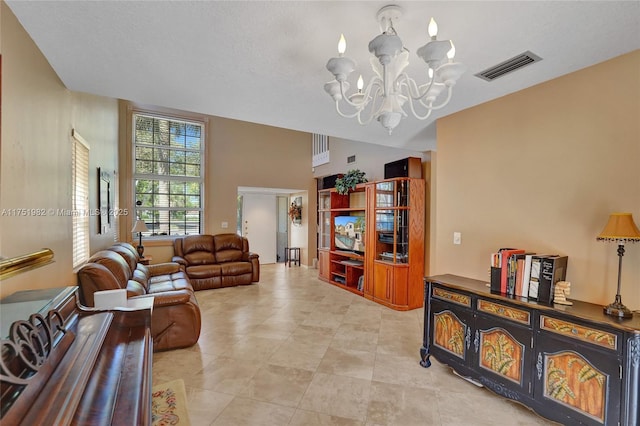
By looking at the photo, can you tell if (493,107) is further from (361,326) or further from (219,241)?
(219,241)

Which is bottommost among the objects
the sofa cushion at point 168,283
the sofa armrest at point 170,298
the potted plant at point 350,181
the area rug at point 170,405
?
the area rug at point 170,405

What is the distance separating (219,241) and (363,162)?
3.52 meters

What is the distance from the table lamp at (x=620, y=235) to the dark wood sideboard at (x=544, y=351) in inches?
2.4

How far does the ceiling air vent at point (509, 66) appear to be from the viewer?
1.83 meters

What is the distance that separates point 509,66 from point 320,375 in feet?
9.29

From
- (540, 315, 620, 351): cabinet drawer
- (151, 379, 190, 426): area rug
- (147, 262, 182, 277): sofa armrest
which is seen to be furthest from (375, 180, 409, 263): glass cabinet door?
(147, 262, 182, 277): sofa armrest

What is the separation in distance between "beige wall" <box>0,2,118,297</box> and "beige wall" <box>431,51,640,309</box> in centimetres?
305

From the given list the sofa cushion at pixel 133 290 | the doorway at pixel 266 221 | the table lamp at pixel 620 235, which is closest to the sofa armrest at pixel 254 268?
the doorway at pixel 266 221

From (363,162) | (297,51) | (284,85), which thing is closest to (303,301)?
(363,162)

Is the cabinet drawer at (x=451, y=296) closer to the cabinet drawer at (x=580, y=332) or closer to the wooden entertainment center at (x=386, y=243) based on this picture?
the cabinet drawer at (x=580, y=332)

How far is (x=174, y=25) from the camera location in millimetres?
1536

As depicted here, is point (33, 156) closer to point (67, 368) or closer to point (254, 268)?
point (67, 368)

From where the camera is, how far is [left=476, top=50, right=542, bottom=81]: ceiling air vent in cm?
183

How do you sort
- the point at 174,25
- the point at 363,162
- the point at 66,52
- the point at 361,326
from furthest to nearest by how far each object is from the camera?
the point at 363,162
the point at 361,326
the point at 66,52
the point at 174,25
